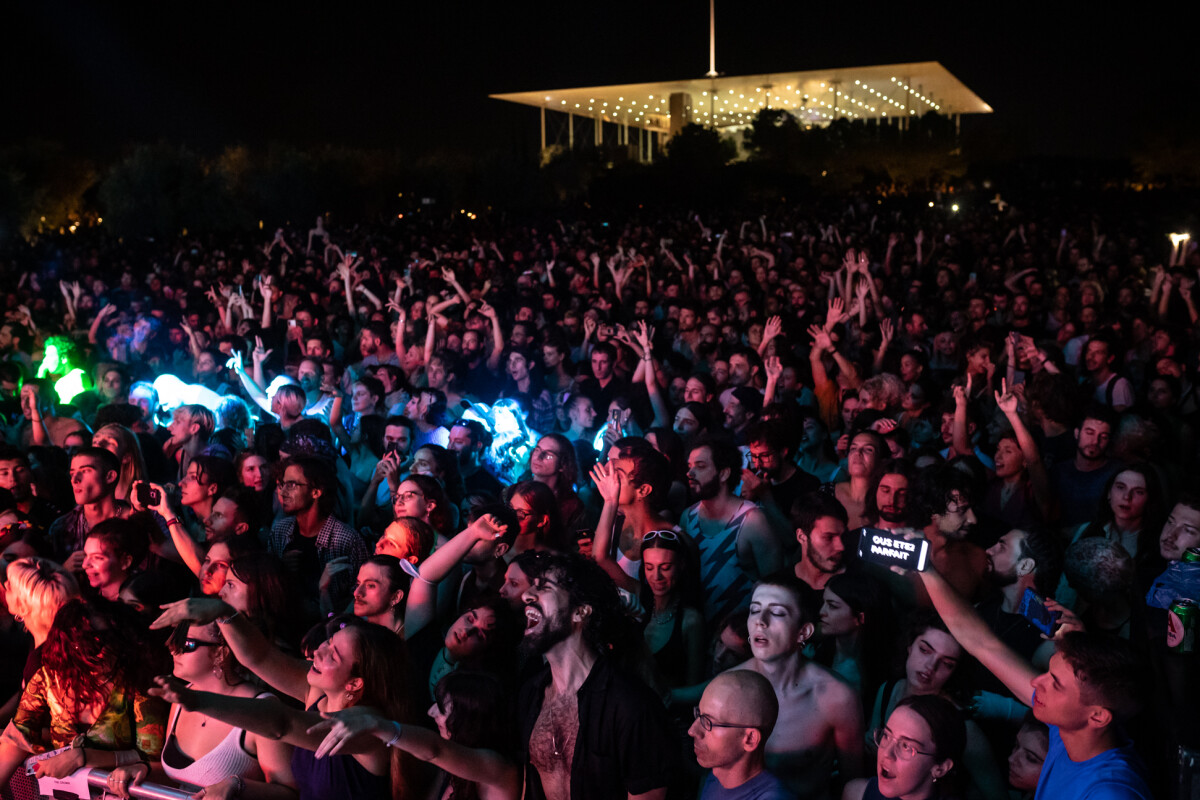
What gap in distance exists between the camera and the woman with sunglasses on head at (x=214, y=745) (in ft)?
10.6

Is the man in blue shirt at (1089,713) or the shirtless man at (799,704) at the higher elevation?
the man in blue shirt at (1089,713)

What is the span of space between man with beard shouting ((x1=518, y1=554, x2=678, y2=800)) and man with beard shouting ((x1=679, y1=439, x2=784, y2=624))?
3.82 ft

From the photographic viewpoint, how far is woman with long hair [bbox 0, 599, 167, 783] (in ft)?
11.4

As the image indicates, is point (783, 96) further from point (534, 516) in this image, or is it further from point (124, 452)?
point (534, 516)

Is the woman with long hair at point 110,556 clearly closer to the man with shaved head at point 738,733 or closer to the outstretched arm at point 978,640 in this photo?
the man with shaved head at point 738,733

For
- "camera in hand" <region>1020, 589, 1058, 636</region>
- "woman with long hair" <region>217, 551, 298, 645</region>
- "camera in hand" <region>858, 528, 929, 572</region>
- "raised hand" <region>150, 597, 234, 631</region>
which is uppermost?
"camera in hand" <region>858, 528, 929, 572</region>

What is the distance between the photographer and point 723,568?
482 centimetres

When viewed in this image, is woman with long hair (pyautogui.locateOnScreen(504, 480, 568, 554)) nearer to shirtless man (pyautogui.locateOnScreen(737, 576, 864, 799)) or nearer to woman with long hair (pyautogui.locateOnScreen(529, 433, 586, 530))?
woman with long hair (pyautogui.locateOnScreen(529, 433, 586, 530))

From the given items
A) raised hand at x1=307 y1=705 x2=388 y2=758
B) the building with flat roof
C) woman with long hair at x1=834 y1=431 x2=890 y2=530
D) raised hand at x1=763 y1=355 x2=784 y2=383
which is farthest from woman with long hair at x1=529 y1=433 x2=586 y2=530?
the building with flat roof

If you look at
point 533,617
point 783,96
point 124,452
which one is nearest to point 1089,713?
point 533,617

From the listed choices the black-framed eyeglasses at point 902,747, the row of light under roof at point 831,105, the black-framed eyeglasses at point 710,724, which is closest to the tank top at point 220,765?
the black-framed eyeglasses at point 710,724

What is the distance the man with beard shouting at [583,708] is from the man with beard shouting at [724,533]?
117cm

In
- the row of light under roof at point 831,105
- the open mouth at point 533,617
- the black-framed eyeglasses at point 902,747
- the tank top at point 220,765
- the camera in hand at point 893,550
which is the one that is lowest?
the row of light under roof at point 831,105

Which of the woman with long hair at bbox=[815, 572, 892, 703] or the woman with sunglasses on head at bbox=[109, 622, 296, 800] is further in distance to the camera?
the woman with long hair at bbox=[815, 572, 892, 703]
